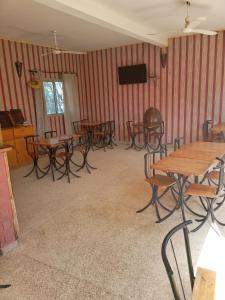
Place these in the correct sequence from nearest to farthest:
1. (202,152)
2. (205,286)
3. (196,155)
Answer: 1. (205,286)
2. (196,155)
3. (202,152)

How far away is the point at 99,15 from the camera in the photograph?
3605mm

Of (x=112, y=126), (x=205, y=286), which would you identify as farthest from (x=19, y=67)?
(x=205, y=286)

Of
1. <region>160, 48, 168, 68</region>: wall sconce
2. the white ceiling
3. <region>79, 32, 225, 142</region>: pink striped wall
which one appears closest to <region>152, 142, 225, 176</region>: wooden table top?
the white ceiling

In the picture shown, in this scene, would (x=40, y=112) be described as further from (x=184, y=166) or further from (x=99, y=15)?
(x=184, y=166)

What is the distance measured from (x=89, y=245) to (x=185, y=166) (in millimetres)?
1298

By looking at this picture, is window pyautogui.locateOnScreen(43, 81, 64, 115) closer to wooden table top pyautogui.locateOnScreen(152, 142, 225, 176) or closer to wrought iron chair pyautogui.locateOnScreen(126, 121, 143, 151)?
wrought iron chair pyautogui.locateOnScreen(126, 121, 143, 151)

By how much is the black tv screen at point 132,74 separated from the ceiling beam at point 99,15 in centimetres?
123

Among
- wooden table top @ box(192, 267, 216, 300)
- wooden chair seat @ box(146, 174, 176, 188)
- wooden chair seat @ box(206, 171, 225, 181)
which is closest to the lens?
wooden table top @ box(192, 267, 216, 300)

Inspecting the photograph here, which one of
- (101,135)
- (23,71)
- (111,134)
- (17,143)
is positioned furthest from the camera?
(111,134)

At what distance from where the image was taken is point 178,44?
5953 mm

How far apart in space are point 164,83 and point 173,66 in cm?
46

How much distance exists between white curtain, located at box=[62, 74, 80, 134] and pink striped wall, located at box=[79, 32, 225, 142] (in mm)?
529

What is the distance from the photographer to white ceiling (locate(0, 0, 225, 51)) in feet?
11.2

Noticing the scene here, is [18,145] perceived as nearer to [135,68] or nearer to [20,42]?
[20,42]
